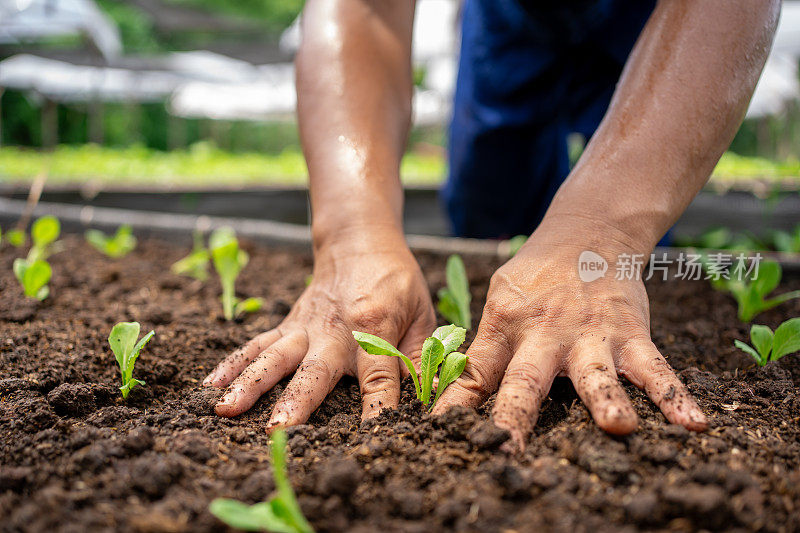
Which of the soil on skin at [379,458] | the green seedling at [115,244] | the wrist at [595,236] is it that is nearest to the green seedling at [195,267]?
the green seedling at [115,244]

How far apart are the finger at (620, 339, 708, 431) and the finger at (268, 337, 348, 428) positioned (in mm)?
511

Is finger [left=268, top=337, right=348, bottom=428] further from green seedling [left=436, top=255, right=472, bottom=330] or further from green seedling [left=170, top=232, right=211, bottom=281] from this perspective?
green seedling [left=170, top=232, right=211, bottom=281]

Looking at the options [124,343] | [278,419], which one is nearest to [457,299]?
[278,419]

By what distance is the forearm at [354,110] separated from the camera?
1.31m

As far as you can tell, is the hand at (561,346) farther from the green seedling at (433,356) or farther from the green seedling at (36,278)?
the green seedling at (36,278)

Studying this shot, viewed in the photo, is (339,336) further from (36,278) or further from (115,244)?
(115,244)

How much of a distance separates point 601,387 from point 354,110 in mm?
875

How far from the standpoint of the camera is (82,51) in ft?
34.7

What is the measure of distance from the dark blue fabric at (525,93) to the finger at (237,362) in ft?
6.12

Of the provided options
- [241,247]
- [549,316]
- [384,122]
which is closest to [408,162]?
[241,247]

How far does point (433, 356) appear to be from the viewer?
0.97 m

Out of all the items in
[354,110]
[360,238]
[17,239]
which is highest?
[354,110]

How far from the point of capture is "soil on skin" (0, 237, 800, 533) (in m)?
0.69

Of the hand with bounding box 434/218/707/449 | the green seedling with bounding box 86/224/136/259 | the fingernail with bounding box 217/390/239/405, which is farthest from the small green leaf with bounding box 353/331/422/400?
the green seedling with bounding box 86/224/136/259
